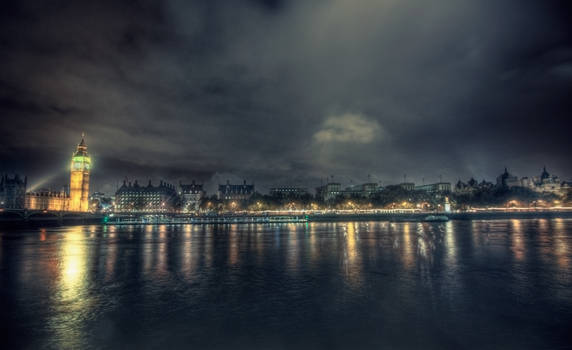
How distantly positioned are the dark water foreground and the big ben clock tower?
146 m

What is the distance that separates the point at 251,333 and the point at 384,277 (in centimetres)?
1062

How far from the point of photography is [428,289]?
16078mm

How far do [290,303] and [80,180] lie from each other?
169m

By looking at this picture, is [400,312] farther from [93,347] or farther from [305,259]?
[305,259]

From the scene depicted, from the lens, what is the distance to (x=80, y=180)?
15225cm

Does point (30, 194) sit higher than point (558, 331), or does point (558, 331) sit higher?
point (30, 194)

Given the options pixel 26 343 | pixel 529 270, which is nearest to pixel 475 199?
pixel 529 270

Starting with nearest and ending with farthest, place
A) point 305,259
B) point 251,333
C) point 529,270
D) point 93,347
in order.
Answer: point 93,347, point 251,333, point 529,270, point 305,259

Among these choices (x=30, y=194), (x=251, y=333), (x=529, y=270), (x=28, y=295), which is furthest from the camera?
(x=30, y=194)

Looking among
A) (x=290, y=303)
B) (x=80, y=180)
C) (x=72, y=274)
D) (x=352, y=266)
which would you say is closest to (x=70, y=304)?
(x=72, y=274)

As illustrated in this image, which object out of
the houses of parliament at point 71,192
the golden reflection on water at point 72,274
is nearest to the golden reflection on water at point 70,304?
the golden reflection on water at point 72,274

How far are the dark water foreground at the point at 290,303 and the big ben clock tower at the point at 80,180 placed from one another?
14568 centimetres

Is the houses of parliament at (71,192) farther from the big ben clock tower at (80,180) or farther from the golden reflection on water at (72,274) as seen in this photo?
the golden reflection on water at (72,274)

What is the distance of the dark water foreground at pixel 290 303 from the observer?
10.2 meters
